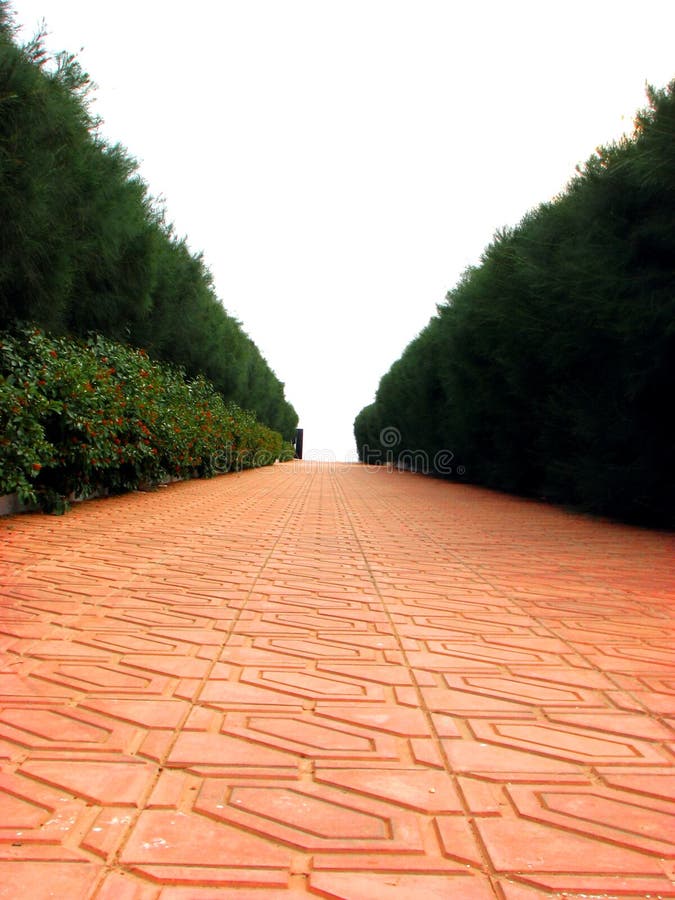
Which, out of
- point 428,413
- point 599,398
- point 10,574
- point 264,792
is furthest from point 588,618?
point 428,413

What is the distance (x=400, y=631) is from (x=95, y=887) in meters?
2.46

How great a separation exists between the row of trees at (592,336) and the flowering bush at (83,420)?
6.00 metres

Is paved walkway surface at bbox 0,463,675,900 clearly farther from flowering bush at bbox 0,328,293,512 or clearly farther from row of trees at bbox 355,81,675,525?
row of trees at bbox 355,81,675,525

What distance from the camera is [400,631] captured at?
157 inches

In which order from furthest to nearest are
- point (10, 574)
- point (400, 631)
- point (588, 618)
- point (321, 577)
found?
1. point (321, 577)
2. point (10, 574)
3. point (588, 618)
4. point (400, 631)

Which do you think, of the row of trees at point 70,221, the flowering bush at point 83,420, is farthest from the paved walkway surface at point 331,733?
the row of trees at point 70,221

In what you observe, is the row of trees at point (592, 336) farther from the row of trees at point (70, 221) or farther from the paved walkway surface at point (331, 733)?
the row of trees at point (70, 221)

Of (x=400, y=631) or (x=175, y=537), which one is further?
(x=175, y=537)

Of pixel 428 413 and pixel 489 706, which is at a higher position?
pixel 428 413

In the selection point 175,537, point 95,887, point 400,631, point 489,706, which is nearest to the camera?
point 95,887

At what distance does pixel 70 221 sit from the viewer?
927 cm

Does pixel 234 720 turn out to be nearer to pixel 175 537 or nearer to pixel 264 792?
pixel 264 792

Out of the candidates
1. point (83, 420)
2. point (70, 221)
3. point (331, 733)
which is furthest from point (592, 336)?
point (331, 733)

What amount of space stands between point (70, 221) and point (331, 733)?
27.2 feet
